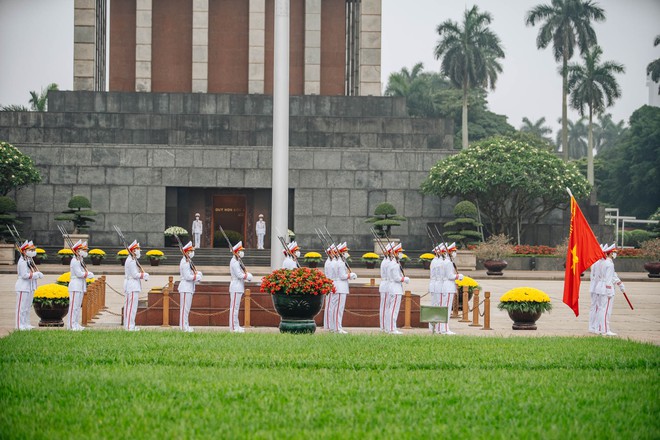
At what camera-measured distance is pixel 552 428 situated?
976 centimetres

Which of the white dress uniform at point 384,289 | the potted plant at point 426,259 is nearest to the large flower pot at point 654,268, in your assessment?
the potted plant at point 426,259

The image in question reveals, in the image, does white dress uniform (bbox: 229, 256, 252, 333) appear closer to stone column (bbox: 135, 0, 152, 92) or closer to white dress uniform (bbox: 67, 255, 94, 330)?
white dress uniform (bbox: 67, 255, 94, 330)

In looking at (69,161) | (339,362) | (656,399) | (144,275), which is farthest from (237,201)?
(656,399)

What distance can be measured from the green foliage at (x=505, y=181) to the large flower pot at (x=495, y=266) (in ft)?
14.2

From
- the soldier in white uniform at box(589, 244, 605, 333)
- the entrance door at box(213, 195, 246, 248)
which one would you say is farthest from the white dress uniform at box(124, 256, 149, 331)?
the entrance door at box(213, 195, 246, 248)

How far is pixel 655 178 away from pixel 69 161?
43.7m

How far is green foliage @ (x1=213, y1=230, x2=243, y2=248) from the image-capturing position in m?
46.4

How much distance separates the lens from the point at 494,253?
40281 millimetres

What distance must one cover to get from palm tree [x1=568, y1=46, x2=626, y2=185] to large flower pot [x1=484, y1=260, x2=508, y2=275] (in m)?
30.0

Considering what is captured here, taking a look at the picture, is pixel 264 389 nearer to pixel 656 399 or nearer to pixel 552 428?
pixel 552 428

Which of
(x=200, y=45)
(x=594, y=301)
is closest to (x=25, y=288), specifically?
(x=594, y=301)

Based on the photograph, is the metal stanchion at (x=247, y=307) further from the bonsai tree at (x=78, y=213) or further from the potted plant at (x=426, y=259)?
the bonsai tree at (x=78, y=213)

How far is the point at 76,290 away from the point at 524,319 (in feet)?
29.5

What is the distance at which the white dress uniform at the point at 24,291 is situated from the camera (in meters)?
18.7
